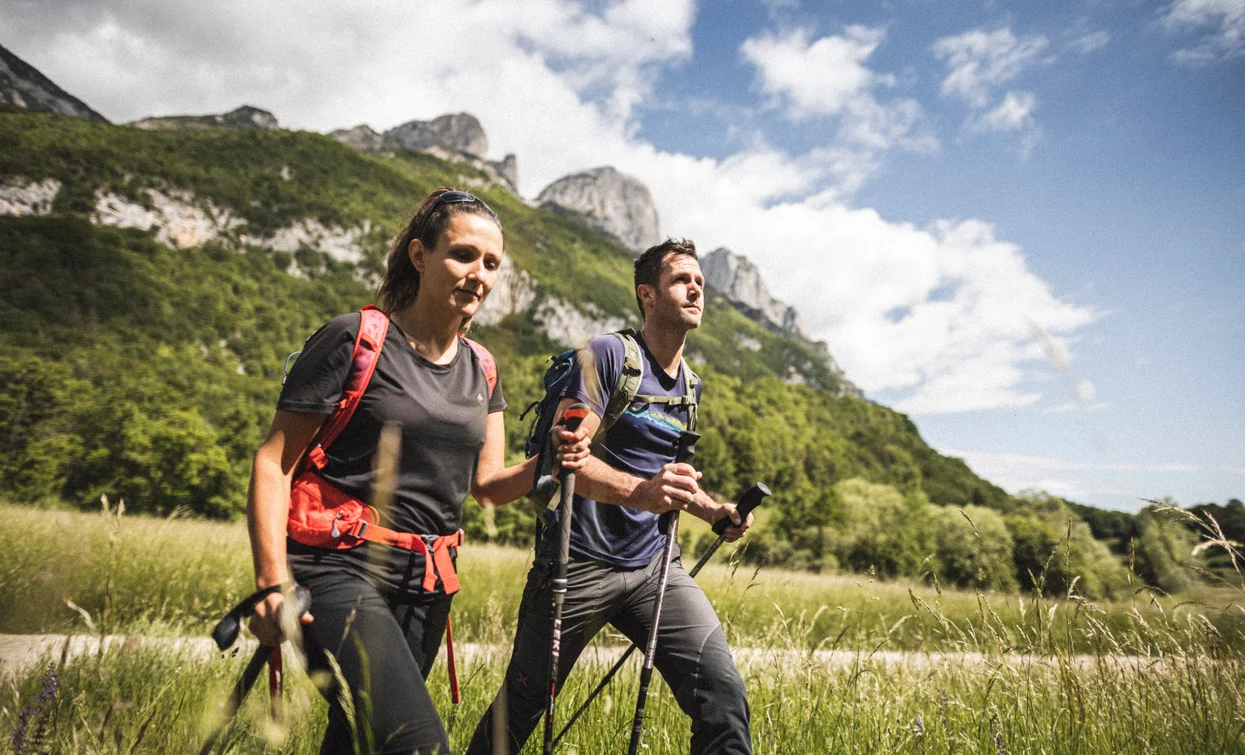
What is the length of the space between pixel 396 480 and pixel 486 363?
2.39 ft

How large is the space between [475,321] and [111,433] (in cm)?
5717

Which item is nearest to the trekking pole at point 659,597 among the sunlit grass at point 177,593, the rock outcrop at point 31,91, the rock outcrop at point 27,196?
the sunlit grass at point 177,593

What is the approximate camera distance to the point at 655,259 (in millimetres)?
3061

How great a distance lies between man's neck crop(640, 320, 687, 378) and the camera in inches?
111

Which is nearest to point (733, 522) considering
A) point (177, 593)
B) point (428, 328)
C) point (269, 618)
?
point (428, 328)

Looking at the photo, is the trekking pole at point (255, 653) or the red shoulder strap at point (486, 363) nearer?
the trekking pole at point (255, 653)

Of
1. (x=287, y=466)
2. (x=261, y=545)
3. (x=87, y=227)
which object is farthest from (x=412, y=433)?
(x=87, y=227)

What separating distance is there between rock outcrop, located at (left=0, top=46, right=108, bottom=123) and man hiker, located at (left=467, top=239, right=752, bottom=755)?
191 meters

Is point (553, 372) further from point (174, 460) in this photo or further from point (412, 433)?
point (174, 460)

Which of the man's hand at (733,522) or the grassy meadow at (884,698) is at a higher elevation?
the man's hand at (733,522)

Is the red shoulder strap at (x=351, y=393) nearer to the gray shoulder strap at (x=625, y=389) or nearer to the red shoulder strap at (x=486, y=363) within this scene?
the red shoulder strap at (x=486, y=363)

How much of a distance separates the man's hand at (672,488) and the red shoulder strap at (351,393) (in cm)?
100

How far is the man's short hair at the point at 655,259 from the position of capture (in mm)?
2984

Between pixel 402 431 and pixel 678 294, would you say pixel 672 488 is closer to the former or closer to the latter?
pixel 402 431
